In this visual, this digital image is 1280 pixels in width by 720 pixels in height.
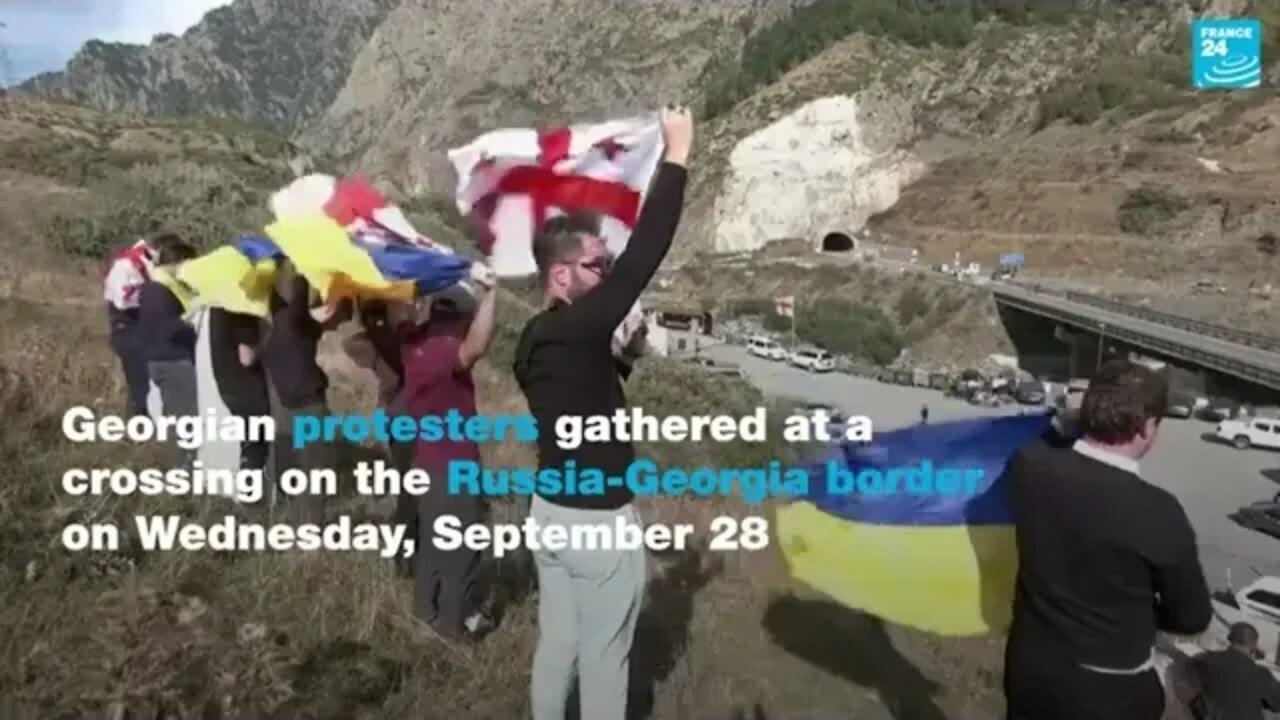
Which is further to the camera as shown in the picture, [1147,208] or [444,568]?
[1147,208]

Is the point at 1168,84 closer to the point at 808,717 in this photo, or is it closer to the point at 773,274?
the point at 773,274

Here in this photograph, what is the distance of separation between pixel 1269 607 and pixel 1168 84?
125482 mm

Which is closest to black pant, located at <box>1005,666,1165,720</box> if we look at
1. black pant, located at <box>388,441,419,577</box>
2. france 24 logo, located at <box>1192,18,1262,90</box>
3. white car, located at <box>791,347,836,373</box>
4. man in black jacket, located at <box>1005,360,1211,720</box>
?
man in black jacket, located at <box>1005,360,1211,720</box>

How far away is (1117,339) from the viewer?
55.2 m

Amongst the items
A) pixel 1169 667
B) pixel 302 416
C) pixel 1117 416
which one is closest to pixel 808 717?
pixel 1169 667

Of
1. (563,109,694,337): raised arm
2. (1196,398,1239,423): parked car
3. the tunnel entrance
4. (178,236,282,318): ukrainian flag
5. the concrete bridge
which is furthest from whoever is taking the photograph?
Answer: the tunnel entrance

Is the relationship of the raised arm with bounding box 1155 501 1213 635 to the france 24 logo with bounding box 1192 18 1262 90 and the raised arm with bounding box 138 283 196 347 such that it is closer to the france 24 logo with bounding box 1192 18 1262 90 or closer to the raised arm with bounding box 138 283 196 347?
the raised arm with bounding box 138 283 196 347

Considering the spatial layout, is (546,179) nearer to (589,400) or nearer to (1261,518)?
(589,400)

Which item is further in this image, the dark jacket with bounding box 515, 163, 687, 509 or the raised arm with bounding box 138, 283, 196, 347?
the raised arm with bounding box 138, 283, 196, 347

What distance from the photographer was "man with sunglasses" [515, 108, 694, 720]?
3.10m

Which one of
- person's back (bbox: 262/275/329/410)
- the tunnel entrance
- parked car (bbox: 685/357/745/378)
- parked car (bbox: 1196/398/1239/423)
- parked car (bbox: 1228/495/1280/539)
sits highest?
person's back (bbox: 262/275/329/410)

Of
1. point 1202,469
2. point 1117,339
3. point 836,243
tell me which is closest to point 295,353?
point 1202,469

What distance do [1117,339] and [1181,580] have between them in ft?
185

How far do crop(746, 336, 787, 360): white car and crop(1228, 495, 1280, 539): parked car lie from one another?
33.2 m
